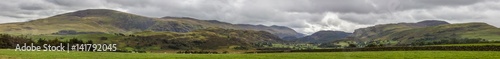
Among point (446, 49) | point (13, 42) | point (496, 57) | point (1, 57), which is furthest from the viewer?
point (13, 42)

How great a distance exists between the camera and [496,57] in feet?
226

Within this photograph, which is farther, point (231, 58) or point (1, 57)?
point (231, 58)

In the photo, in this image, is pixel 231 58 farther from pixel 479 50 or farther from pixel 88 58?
pixel 479 50

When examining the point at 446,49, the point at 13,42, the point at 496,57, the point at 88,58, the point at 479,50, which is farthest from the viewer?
the point at 13,42

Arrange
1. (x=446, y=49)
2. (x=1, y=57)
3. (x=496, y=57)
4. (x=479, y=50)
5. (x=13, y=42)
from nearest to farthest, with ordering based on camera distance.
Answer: (x=1, y=57) → (x=496, y=57) → (x=479, y=50) → (x=446, y=49) → (x=13, y=42)

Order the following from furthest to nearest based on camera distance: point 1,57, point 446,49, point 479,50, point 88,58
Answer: point 446,49 → point 479,50 → point 88,58 → point 1,57

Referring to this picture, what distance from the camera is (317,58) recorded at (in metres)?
70.2

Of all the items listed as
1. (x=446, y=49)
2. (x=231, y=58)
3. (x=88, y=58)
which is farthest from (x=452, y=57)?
(x=88, y=58)

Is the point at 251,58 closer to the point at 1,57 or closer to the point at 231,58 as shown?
the point at 231,58

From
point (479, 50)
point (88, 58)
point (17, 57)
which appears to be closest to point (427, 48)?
point (479, 50)

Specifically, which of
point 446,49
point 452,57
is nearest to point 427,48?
point 446,49

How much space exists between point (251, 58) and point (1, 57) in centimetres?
3376

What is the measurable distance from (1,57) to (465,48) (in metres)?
84.5

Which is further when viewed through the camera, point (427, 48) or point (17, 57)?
point (427, 48)
